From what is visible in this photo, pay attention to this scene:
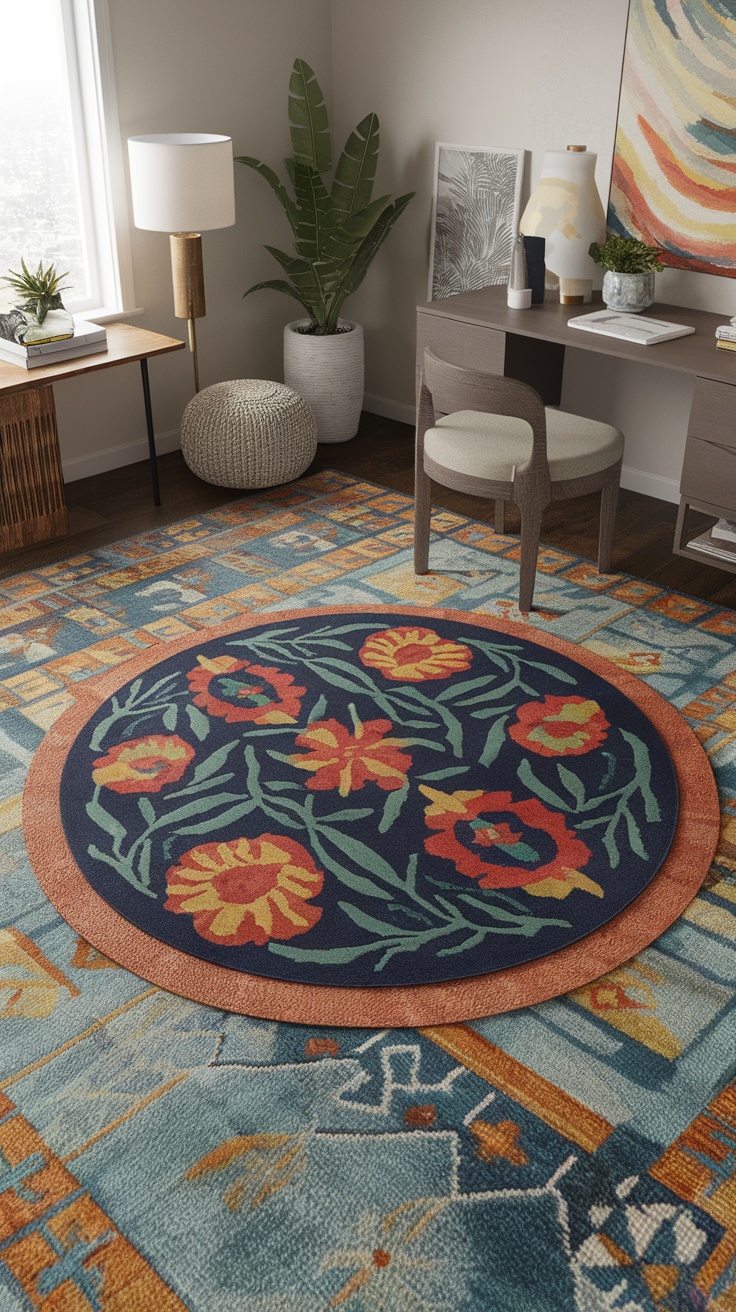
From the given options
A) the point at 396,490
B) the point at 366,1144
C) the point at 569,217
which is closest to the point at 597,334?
the point at 569,217

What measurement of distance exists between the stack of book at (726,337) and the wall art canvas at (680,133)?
45 cm

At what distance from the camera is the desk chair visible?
305 cm

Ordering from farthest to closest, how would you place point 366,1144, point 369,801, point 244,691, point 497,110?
point 497,110 < point 244,691 < point 369,801 < point 366,1144

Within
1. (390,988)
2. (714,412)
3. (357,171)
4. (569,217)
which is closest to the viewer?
(390,988)

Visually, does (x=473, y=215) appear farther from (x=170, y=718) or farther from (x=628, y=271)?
(x=170, y=718)

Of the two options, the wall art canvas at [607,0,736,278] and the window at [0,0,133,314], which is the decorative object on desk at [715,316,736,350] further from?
the window at [0,0,133,314]

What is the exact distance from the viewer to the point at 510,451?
325 cm

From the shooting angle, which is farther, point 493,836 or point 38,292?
point 38,292

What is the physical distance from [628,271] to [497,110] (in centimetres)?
99

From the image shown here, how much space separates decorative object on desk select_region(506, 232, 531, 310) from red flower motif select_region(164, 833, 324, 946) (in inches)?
85.5

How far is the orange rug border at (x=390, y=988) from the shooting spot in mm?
1993

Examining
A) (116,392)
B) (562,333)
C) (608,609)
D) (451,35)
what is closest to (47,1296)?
(608,609)

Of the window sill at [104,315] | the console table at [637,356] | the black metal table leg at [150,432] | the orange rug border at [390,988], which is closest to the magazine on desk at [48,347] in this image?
the black metal table leg at [150,432]

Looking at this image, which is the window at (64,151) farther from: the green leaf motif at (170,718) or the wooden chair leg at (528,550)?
the wooden chair leg at (528,550)
